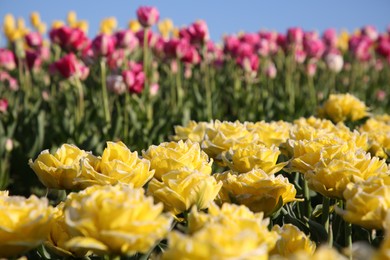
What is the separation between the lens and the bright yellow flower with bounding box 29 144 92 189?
1329 millimetres

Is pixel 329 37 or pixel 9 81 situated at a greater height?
pixel 329 37

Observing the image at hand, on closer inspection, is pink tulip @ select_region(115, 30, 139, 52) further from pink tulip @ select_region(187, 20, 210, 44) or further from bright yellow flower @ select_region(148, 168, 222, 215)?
bright yellow flower @ select_region(148, 168, 222, 215)

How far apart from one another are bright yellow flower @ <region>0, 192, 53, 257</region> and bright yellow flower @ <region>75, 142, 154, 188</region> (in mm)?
296

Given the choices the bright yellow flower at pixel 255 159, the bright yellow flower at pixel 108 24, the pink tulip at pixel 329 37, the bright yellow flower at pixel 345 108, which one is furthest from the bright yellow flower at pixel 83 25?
the bright yellow flower at pixel 255 159

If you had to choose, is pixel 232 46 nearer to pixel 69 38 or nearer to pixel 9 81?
pixel 69 38

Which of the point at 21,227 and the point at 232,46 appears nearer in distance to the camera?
the point at 21,227

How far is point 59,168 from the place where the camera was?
1333 millimetres

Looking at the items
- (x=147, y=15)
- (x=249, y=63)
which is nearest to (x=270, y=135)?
(x=147, y=15)

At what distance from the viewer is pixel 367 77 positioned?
8.20 meters

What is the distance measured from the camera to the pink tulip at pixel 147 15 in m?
3.83

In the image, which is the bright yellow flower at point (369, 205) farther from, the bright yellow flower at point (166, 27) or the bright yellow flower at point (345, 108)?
the bright yellow flower at point (166, 27)

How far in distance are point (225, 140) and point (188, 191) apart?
2.01 feet

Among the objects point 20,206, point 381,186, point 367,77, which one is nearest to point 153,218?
point 20,206

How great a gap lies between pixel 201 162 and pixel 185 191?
9.1 inches
